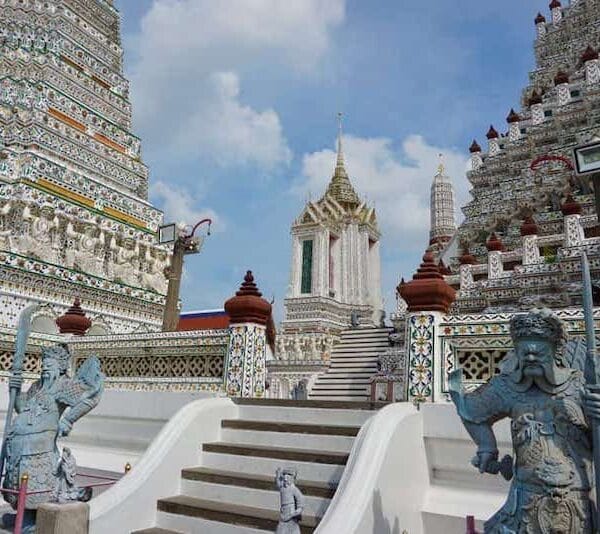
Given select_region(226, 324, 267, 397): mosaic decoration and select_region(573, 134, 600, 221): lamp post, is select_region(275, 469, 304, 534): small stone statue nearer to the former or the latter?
select_region(226, 324, 267, 397): mosaic decoration

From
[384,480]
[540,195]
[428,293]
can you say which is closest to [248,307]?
[428,293]

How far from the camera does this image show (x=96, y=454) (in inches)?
345

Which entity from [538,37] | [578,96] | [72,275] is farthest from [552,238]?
[538,37]

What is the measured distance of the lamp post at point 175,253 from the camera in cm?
1259

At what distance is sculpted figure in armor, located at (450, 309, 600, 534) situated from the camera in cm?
323

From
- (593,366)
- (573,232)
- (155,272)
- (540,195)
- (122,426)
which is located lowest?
(122,426)

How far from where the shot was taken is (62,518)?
4977 millimetres

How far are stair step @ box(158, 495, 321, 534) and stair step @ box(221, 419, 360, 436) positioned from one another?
1.03 m

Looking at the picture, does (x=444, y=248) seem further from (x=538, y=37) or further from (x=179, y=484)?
(x=179, y=484)

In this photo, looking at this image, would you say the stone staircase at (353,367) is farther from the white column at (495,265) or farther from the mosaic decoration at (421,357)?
the mosaic decoration at (421,357)

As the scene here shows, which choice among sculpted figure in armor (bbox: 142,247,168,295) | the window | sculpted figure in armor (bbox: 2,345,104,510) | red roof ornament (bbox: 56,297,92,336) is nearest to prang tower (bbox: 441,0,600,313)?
red roof ornament (bbox: 56,297,92,336)

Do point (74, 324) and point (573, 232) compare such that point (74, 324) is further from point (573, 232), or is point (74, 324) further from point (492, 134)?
point (492, 134)

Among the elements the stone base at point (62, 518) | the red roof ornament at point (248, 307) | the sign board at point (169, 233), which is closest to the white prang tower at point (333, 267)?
the sign board at point (169, 233)

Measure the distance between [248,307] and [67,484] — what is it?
319cm
